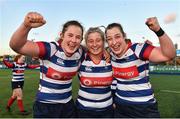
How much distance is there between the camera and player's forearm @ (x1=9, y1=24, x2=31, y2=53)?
4.39m

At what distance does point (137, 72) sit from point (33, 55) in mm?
1555

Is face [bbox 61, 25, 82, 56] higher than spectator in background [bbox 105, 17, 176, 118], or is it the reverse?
face [bbox 61, 25, 82, 56]

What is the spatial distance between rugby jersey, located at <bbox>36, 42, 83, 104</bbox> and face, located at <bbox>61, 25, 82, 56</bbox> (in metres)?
0.09

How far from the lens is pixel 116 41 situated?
16.3 ft

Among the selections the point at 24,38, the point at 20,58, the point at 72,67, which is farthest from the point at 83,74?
the point at 20,58

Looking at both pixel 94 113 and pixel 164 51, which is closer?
pixel 164 51

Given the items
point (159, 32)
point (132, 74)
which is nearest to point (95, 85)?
point (132, 74)

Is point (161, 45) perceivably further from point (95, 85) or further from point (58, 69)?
point (58, 69)

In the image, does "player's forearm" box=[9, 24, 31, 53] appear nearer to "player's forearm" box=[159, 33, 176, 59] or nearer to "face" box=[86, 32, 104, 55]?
"face" box=[86, 32, 104, 55]

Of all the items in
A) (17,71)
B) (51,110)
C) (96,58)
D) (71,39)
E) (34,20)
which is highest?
(34,20)


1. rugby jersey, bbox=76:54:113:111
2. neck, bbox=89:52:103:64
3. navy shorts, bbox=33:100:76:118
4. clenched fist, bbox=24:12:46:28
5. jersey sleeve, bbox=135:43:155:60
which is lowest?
navy shorts, bbox=33:100:76:118

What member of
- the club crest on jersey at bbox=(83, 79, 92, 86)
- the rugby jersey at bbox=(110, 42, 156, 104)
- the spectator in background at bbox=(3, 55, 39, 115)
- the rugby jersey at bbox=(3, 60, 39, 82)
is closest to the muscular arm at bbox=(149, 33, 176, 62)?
the rugby jersey at bbox=(110, 42, 156, 104)

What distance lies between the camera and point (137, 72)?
194 inches

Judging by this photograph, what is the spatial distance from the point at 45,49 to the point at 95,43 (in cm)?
79
